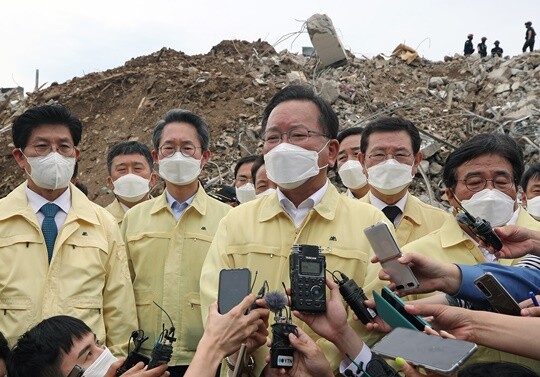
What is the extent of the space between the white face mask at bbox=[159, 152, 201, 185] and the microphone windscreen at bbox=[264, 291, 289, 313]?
2.16 meters

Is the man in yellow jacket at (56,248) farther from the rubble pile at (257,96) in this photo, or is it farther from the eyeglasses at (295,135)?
the rubble pile at (257,96)

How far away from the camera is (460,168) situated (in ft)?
11.2

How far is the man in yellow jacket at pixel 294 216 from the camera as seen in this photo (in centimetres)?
305

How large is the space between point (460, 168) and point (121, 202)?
3338mm

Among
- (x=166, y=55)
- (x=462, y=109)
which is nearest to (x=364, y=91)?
(x=462, y=109)

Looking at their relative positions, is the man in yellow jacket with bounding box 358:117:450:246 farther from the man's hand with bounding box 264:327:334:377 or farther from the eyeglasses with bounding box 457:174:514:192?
the man's hand with bounding box 264:327:334:377

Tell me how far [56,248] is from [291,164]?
5.01 ft

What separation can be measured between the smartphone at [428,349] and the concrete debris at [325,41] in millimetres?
15619

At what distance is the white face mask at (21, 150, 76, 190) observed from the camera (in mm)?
3920

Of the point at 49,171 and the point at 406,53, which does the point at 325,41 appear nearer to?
the point at 406,53

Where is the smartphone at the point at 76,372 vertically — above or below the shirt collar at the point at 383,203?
below

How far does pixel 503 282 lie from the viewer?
8.77ft

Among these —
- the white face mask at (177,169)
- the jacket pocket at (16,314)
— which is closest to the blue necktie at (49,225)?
the jacket pocket at (16,314)

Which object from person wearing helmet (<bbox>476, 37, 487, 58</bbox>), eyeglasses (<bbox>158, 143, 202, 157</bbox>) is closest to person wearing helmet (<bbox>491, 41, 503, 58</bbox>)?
person wearing helmet (<bbox>476, 37, 487, 58</bbox>)
